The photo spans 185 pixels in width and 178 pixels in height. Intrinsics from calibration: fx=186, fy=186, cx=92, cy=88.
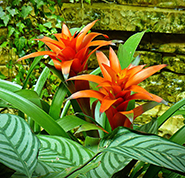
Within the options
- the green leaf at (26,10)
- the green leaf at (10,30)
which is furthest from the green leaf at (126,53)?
the green leaf at (10,30)

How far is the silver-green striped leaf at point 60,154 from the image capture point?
0.34 m

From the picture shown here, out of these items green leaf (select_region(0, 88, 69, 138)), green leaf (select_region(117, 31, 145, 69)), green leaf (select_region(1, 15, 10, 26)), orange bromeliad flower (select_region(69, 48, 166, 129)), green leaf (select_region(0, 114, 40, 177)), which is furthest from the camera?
green leaf (select_region(1, 15, 10, 26))

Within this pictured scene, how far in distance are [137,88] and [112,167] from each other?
194mm

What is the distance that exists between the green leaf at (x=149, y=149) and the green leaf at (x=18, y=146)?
130 mm

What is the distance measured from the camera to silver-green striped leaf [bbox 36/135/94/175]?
1.12 ft

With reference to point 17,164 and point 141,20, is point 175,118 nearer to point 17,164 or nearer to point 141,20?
point 141,20

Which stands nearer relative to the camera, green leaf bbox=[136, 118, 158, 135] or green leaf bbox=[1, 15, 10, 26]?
green leaf bbox=[136, 118, 158, 135]

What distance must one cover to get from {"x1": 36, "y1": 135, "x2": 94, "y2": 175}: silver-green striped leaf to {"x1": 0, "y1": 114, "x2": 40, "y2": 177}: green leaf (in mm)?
58

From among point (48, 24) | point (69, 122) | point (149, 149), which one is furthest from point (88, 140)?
point (48, 24)

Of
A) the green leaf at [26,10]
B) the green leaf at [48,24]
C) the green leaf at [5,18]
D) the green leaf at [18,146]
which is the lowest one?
the green leaf at [18,146]

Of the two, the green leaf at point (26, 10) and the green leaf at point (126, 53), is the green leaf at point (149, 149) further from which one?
the green leaf at point (26, 10)

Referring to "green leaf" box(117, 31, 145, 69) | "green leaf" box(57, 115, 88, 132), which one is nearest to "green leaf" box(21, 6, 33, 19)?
"green leaf" box(117, 31, 145, 69)

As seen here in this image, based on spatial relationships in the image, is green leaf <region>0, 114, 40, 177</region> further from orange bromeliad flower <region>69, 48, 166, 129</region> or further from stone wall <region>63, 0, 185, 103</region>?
stone wall <region>63, 0, 185, 103</region>

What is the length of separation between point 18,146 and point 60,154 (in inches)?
4.6
